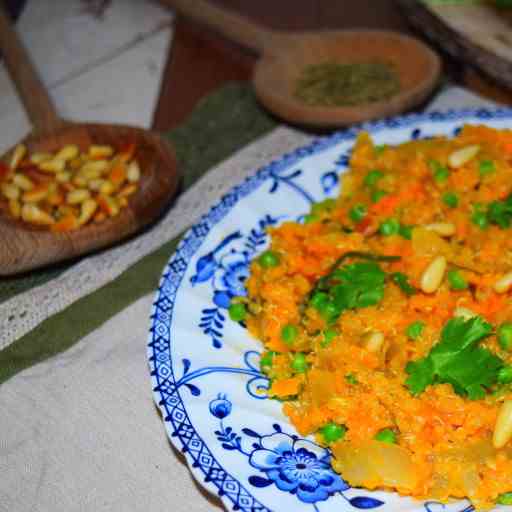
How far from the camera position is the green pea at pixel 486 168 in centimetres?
338

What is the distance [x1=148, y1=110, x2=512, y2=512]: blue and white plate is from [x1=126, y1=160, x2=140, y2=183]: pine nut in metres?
→ 0.61

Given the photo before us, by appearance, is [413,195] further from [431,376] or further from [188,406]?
[188,406]

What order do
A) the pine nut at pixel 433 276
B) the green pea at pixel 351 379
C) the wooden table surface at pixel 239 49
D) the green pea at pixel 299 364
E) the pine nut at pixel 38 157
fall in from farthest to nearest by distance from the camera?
the wooden table surface at pixel 239 49 < the pine nut at pixel 38 157 < the pine nut at pixel 433 276 < the green pea at pixel 299 364 < the green pea at pixel 351 379

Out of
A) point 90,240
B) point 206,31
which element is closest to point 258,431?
point 90,240

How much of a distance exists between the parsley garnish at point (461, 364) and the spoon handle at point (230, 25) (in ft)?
9.24

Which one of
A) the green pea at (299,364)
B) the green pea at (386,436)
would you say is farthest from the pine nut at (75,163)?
the green pea at (386,436)

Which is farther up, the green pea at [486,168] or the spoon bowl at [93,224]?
the spoon bowl at [93,224]

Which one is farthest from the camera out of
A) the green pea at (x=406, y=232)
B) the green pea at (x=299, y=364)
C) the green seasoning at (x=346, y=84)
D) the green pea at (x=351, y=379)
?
the green seasoning at (x=346, y=84)

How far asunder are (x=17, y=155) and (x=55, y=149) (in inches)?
10.3

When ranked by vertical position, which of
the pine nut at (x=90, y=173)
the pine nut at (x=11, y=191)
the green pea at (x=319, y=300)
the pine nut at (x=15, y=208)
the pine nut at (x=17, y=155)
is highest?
the pine nut at (x=17, y=155)

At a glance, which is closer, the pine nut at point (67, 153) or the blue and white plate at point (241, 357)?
the blue and white plate at point (241, 357)

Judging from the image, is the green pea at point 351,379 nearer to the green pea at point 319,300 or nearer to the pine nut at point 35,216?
the green pea at point 319,300

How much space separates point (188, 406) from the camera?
262cm

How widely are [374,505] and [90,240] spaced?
1.89 m
